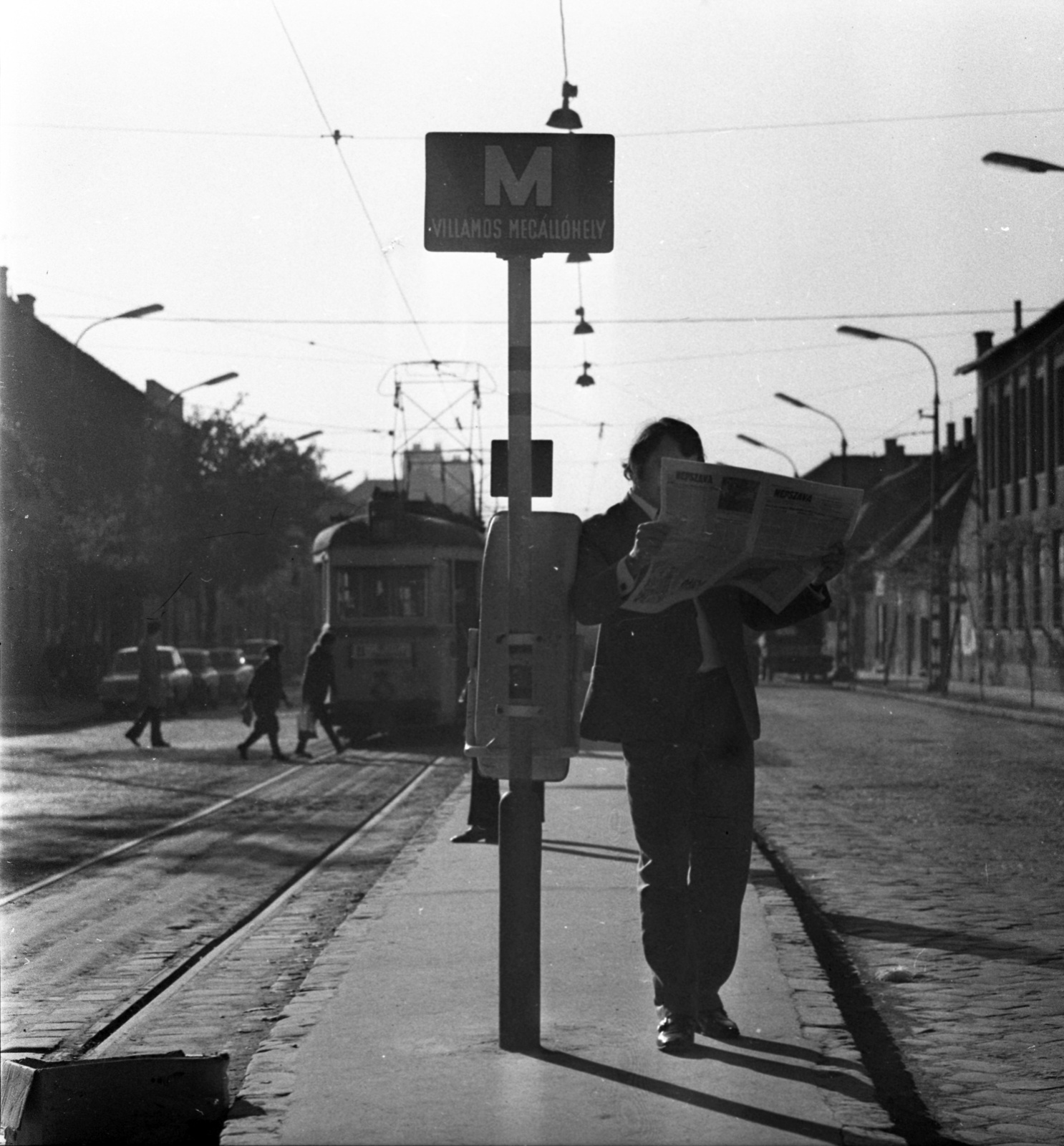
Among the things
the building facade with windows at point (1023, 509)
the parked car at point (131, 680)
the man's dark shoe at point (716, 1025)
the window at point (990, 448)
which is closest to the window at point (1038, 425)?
the building facade with windows at point (1023, 509)

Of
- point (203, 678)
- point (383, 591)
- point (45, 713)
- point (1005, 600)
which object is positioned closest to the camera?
point (383, 591)

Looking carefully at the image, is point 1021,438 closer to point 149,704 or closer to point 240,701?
point 240,701

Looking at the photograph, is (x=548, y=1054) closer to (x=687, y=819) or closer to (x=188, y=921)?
(x=687, y=819)

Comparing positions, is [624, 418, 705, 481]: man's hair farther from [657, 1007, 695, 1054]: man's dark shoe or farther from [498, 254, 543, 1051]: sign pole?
[657, 1007, 695, 1054]: man's dark shoe

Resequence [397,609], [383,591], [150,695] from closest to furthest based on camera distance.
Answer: [397,609] < [383,591] < [150,695]

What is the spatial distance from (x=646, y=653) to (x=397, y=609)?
64.6 feet

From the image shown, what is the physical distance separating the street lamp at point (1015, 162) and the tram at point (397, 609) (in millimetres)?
10320

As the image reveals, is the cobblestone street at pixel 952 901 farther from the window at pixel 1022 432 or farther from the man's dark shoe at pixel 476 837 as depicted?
the window at pixel 1022 432

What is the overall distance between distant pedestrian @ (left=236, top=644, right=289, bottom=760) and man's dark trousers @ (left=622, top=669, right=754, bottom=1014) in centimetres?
1720

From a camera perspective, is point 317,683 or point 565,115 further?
point 317,683

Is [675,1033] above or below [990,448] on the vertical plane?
below

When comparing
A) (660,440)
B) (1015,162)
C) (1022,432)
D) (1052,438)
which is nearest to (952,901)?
(660,440)

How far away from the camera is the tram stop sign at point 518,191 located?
16.4ft

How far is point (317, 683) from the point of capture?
76.8 ft
